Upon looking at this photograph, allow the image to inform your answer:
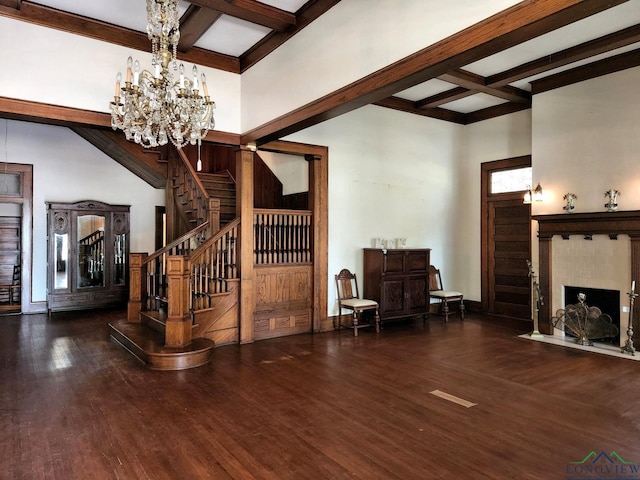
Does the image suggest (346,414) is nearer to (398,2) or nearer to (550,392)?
(550,392)

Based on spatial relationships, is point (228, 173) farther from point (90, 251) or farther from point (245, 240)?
point (245, 240)

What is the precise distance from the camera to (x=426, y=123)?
7844mm

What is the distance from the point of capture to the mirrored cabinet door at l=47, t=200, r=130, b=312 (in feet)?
26.4

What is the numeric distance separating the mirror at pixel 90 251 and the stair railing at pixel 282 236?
4.35m

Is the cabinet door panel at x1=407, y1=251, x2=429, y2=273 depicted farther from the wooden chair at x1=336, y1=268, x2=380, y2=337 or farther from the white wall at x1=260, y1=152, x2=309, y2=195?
the white wall at x1=260, y1=152, x2=309, y2=195

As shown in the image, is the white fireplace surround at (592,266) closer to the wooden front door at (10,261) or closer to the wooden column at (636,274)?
the wooden column at (636,274)

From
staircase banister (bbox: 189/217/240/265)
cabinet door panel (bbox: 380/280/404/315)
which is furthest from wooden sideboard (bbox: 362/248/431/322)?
staircase banister (bbox: 189/217/240/265)

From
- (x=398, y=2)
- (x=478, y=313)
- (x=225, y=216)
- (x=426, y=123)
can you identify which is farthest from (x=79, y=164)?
(x=478, y=313)

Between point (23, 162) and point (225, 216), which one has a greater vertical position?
point (23, 162)

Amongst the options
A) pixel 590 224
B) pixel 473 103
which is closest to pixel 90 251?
pixel 473 103

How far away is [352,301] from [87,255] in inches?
218

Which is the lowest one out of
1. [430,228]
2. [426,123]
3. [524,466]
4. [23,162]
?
[524,466]

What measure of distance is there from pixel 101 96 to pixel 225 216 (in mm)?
3058

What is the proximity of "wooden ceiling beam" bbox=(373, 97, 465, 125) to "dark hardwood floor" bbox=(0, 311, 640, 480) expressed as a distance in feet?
13.4
